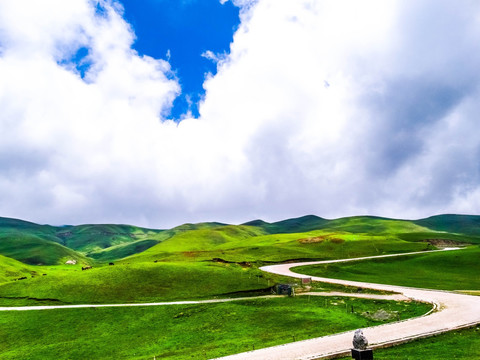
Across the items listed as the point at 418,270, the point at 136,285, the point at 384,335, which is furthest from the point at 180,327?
the point at 418,270

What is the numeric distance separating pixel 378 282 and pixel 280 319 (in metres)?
37.4

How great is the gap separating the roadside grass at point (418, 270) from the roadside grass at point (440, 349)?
129 feet

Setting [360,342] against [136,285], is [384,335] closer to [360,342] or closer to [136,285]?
[360,342]

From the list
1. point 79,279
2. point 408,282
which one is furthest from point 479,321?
point 79,279

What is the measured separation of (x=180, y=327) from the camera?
4719 cm

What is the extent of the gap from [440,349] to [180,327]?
107 feet

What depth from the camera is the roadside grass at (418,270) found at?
71.3 m

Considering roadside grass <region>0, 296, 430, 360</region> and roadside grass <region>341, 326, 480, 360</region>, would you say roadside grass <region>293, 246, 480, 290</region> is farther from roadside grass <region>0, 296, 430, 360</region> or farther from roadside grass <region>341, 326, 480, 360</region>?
roadside grass <region>341, 326, 480, 360</region>

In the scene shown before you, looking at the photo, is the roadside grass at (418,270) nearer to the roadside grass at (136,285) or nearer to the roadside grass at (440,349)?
the roadside grass at (136,285)

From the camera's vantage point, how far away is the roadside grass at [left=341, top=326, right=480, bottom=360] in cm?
2505

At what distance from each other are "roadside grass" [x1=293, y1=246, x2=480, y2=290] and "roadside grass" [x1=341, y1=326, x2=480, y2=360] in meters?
39.4

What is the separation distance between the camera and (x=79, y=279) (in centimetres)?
7362

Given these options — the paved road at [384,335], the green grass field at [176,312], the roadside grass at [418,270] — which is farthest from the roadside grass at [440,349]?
the roadside grass at [418,270]

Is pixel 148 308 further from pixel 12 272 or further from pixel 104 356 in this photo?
pixel 12 272
